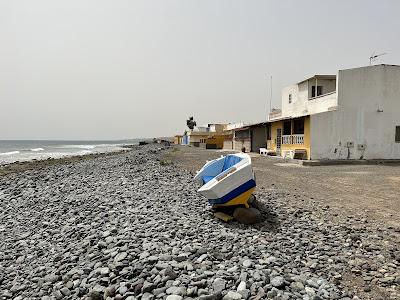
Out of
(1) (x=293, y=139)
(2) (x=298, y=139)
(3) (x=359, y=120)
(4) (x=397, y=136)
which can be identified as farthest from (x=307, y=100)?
(4) (x=397, y=136)

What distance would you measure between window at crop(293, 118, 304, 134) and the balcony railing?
738mm

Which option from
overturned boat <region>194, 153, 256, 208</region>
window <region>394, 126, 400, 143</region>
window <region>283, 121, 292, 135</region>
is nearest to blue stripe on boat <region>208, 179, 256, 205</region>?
overturned boat <region>194, 153, 256, 208</region>

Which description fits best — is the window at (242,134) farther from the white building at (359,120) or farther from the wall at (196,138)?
the wall at (196,138)

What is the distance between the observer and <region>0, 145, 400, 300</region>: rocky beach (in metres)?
3.90

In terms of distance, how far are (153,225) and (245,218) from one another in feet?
6.13

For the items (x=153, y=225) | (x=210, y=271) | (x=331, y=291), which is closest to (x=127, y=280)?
(x=210, y=271)

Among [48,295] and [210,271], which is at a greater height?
[210,271]

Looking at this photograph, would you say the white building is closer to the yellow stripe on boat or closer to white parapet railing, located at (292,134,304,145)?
white parapet railing, located at (292,134,304,145)

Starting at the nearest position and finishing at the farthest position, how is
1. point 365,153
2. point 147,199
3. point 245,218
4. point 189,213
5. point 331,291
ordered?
point 331,291 → point 245,218 → point 189,213 → point 147,199 → point 365,153

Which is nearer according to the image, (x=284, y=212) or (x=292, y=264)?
(x=292, y=264)

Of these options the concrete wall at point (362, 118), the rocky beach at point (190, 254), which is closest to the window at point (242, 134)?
the concrete wall at point (362, 118)

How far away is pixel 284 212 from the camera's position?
745cm

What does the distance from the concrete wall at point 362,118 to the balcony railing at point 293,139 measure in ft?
4.60

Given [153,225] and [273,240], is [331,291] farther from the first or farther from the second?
[153,225]
